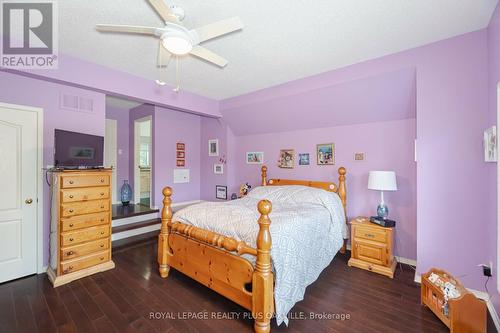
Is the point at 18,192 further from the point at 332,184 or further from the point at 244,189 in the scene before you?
the point at 332,184

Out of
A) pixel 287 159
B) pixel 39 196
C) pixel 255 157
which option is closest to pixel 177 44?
pixel 39 196

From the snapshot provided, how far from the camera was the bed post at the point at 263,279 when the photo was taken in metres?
1.78

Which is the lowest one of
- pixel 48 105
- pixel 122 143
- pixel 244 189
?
pixel 244 189

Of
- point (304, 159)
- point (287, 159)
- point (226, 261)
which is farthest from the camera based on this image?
point (287, 159)

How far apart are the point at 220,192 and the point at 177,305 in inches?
120

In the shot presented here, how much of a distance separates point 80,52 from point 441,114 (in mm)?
4144

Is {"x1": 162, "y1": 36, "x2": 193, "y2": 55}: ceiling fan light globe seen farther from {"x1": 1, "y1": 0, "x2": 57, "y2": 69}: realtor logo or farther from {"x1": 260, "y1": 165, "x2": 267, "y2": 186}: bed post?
{"x1": 260, "y1": 165, "x2": 267, "y2": 186}: bed post

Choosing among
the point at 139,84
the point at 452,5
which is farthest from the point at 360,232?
the point at 139,84

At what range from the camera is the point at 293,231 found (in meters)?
2.14

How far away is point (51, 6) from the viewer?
1.91 metres

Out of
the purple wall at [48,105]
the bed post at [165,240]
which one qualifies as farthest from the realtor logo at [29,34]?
the bed post at [165,240]

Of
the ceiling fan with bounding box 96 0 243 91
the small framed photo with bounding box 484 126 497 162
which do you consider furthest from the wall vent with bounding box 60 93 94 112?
the small framed photo with bounding box 484 126 497 162

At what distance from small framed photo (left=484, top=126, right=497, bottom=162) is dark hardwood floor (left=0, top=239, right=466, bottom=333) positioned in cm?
151

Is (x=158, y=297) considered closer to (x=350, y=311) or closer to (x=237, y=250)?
(x=237, y=250)
